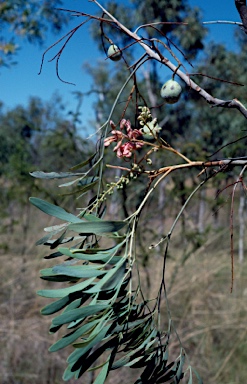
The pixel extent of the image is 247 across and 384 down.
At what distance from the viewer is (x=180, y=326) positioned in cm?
231

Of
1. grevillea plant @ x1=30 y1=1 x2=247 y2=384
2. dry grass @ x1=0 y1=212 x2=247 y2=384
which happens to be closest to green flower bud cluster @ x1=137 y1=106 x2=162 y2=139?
grevillea plant @ x1=30 y1=1 x2=247 y2=384

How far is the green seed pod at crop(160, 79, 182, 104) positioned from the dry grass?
1.76 meters

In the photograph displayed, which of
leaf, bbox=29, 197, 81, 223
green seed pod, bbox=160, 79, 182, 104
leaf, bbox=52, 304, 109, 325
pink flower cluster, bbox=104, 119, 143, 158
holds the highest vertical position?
green seed pod, bbox=160, 79, 182, 104

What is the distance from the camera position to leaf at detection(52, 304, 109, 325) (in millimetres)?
228

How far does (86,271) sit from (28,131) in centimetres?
1226

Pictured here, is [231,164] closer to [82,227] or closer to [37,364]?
[82,227]

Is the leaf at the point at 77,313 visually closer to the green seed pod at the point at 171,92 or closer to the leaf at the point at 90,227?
the leaf at the point at 90,227

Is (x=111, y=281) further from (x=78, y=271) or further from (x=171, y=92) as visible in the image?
(x=171, y=92)

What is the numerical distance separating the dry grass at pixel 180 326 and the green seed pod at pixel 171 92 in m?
1.76

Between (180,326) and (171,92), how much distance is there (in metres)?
2.16

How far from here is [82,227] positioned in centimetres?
24

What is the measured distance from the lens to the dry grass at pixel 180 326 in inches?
83.5

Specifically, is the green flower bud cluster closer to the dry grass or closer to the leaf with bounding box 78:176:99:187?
the leaf with bounding box 78:176:99:187

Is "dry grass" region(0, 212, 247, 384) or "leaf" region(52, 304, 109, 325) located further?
"dry grass" region(0, 212, 247, 384)
